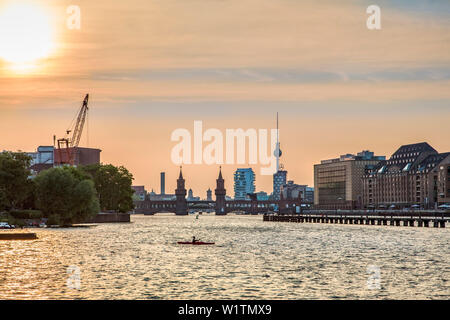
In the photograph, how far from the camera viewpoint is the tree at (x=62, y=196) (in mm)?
182500

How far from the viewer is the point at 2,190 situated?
177 m

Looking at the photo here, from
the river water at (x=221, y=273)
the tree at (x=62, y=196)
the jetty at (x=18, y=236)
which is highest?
the tree at (x=62, y=196)

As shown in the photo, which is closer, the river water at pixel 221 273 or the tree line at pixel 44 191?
the river water at pixel 221 273

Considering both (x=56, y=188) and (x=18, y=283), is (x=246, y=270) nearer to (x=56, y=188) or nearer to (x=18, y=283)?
(x=18, y=283)

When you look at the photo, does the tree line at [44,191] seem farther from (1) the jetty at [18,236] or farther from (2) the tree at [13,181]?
(1) the jetty at [18,236]

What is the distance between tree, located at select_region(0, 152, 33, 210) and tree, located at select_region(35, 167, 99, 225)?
3460 millimetres

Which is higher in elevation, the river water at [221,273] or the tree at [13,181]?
the tree at [13,181]

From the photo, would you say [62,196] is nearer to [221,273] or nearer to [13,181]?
[13,181]

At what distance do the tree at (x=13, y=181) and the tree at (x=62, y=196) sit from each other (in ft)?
11.4

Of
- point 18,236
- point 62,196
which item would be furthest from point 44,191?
point 18,236

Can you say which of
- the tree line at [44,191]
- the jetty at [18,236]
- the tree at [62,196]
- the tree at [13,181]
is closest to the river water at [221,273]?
the jetty at [18,236]

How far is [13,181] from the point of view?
179000mm

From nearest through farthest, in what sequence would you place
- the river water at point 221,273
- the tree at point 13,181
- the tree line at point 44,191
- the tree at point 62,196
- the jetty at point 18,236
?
the river water at point 221,273
the jetty at point 18,236
the tree at point 13,181
the tree line at point 44,191
the tree at point 62,196
